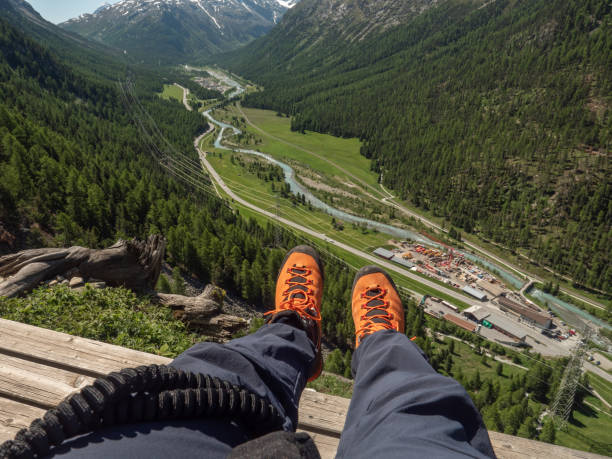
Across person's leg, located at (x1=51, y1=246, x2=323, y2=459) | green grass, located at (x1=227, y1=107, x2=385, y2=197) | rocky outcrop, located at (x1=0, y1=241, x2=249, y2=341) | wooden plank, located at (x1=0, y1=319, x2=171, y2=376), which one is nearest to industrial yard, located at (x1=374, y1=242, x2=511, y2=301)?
green grass, located at (x1=227, y1=107, x2=385, y2=197)

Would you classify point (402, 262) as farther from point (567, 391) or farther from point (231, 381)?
point (231, 381)

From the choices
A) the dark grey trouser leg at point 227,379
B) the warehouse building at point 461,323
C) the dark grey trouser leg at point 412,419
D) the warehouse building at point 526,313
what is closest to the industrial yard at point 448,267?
the warehouse building at point 526,313

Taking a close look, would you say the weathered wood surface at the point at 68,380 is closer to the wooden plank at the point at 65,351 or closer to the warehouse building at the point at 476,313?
the wooden plank at the point at 65,351

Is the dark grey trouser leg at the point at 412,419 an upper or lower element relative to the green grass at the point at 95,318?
upper

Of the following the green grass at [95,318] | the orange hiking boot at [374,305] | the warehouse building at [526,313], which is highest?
the orange hiking boot at [374,305]

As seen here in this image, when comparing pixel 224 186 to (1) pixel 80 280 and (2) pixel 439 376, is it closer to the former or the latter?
(1) pixel 80 280

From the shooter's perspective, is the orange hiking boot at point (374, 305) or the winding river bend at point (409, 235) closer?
the orange hiking boot at point (374, 305)

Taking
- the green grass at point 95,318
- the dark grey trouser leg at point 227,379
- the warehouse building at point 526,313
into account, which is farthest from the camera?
the warehouse building at point 526,313

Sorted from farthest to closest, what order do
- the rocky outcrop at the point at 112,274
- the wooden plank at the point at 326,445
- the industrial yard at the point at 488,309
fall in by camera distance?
the industrial yard at the point at 488,309
the rocky outcrop at the point at 112,274
the wooden plank at the point at 326,445
